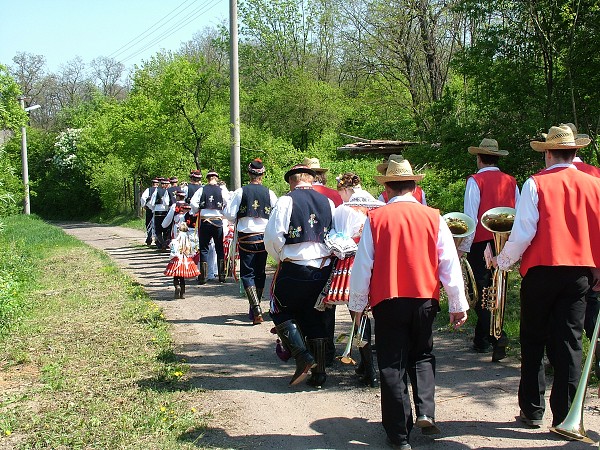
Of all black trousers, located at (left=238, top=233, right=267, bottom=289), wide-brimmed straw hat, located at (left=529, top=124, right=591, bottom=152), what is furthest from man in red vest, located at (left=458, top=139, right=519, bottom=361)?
black trousers, located at (left=238, top=233, right=267, bottom=289)

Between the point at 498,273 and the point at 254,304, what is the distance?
148 inches

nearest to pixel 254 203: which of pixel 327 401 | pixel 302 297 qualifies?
Result: pixel 302 297

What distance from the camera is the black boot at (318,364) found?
641 cm

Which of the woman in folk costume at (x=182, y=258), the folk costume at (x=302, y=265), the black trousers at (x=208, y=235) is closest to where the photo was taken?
the folk costume at (x=302, y=265)

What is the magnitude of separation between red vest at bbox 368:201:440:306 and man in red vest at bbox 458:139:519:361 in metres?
2.10

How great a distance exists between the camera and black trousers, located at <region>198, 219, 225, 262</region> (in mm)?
12516

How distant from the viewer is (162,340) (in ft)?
26.7

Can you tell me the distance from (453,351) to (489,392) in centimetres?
141

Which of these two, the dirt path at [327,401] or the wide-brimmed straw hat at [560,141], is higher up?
the wide-brimmed straw hat at [560,141]

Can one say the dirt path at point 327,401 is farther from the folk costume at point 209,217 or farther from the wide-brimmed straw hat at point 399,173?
the folk costume at point 209,217

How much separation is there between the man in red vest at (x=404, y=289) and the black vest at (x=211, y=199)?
25.2ft

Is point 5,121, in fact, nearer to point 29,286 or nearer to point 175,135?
point 175,135

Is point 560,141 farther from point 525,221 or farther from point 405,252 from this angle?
point 405,252

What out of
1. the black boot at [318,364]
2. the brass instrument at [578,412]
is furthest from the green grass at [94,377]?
the brass instrument at [578,412]
